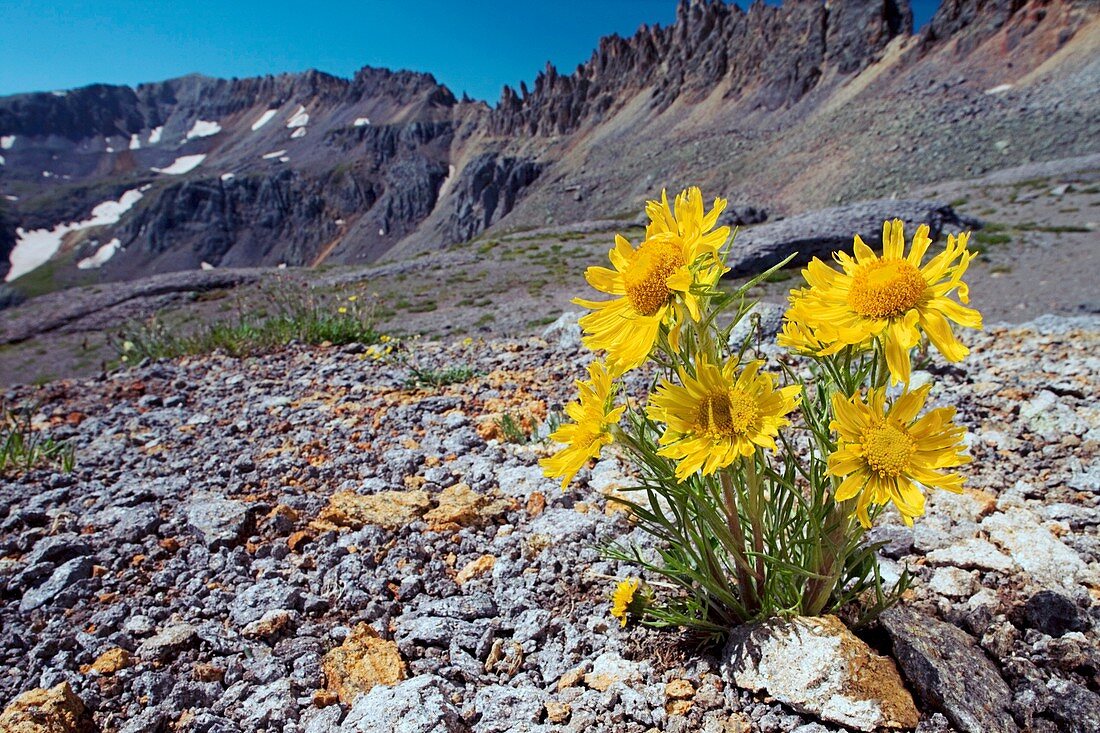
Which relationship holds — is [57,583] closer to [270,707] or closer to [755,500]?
[270,707]

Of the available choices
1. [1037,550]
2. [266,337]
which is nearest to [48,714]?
[1037,550]

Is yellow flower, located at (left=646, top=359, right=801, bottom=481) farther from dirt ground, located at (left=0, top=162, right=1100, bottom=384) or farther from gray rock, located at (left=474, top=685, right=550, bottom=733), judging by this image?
dirt ground, located at (left=0, top=162, right=1100, bottom=384)

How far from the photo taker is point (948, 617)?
6.33 ft

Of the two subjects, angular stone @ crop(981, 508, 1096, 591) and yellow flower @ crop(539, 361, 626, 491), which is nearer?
yellow flower @ crop(539, 361, 626, 491)

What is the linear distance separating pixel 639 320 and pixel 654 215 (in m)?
0.32

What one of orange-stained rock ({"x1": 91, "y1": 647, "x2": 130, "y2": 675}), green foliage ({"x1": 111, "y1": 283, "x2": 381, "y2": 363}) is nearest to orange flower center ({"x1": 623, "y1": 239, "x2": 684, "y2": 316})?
orange-stained rock ({"x1": 91, "y1": 647, "x2": 130, "y2": 675})

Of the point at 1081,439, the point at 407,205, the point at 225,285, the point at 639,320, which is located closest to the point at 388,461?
the point at 639,320

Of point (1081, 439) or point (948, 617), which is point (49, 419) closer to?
point (948, 617)

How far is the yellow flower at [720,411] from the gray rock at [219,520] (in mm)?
2494

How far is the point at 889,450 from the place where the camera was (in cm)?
131

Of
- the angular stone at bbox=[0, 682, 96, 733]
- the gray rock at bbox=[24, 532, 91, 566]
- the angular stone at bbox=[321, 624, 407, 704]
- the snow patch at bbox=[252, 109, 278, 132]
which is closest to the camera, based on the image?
the angular stone at bbox=[0, 682, 96, 733]

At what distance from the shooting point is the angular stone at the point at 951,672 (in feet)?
4.86

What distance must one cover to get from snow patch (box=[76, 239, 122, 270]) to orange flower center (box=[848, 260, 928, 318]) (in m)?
111

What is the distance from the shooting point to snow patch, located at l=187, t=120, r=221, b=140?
144 m
